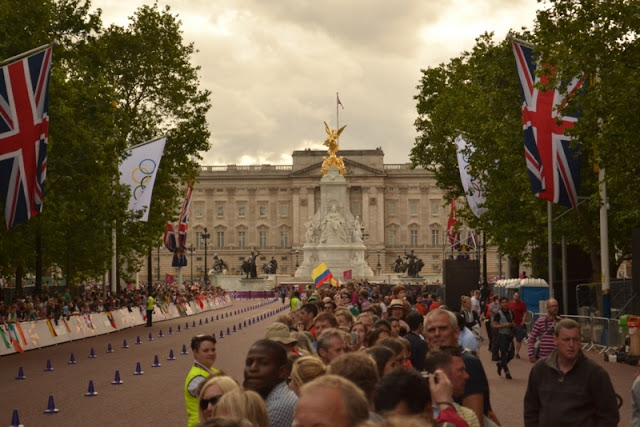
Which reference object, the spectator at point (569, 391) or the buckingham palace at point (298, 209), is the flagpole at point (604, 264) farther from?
the buckingham palace at point (298, 209)

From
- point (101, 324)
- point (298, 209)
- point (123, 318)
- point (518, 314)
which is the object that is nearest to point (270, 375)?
point (518, 314)

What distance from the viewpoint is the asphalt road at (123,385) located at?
687 inches

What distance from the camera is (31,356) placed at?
103 ft

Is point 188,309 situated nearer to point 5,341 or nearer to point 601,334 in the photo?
point 5,341

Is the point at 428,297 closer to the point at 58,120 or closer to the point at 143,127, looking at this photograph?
the point at 58,120

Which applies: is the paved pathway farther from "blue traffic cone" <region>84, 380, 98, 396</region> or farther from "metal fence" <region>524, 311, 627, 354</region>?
"metal fence" <region>524, 311, 627, 354</region>

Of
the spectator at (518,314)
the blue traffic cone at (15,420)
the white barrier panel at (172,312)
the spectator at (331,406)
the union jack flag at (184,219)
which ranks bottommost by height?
the blue traffic cone at (15,420)

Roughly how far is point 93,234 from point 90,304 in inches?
128

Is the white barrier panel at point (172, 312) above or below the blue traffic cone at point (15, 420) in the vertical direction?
above

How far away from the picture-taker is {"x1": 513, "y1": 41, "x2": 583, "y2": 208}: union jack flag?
2883 cm

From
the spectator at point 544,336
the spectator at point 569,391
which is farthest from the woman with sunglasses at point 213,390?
the spectator at point 544,336

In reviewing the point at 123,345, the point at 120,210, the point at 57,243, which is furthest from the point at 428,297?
the point at 57,243

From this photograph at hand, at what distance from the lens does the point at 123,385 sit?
22.8 metres

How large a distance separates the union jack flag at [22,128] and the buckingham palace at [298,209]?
141m
